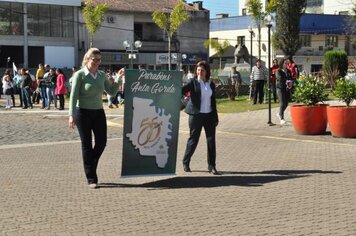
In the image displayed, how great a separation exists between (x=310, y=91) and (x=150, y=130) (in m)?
6.07

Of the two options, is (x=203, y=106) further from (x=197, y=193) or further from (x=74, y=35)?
(x=74, y=35)

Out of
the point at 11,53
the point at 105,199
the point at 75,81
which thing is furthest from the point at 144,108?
the point at 11,53

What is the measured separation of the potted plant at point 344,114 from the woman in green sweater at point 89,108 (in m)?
6.47

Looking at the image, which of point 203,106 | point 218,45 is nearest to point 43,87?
point 203,106

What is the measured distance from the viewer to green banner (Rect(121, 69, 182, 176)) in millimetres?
8508

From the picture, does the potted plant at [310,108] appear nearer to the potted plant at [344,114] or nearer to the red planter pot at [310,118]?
the red planter pot at [310,118]

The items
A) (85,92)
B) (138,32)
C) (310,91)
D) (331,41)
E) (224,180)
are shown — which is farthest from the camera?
(331,41)

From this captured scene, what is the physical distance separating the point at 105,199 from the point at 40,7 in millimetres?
50630

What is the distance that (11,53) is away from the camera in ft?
177

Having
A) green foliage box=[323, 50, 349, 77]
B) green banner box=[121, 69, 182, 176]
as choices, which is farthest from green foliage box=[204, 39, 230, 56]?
green banner box=[121, 69, 182, 176]

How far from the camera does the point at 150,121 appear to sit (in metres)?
8.73

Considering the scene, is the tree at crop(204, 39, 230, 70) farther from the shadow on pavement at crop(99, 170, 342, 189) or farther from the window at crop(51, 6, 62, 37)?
the shadow on pavement at crop(99, 170, 342, 189)

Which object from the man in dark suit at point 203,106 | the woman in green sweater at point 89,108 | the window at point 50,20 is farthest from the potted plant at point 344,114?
the window at point 50,20

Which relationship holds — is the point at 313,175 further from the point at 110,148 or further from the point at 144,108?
the point at 110,148
